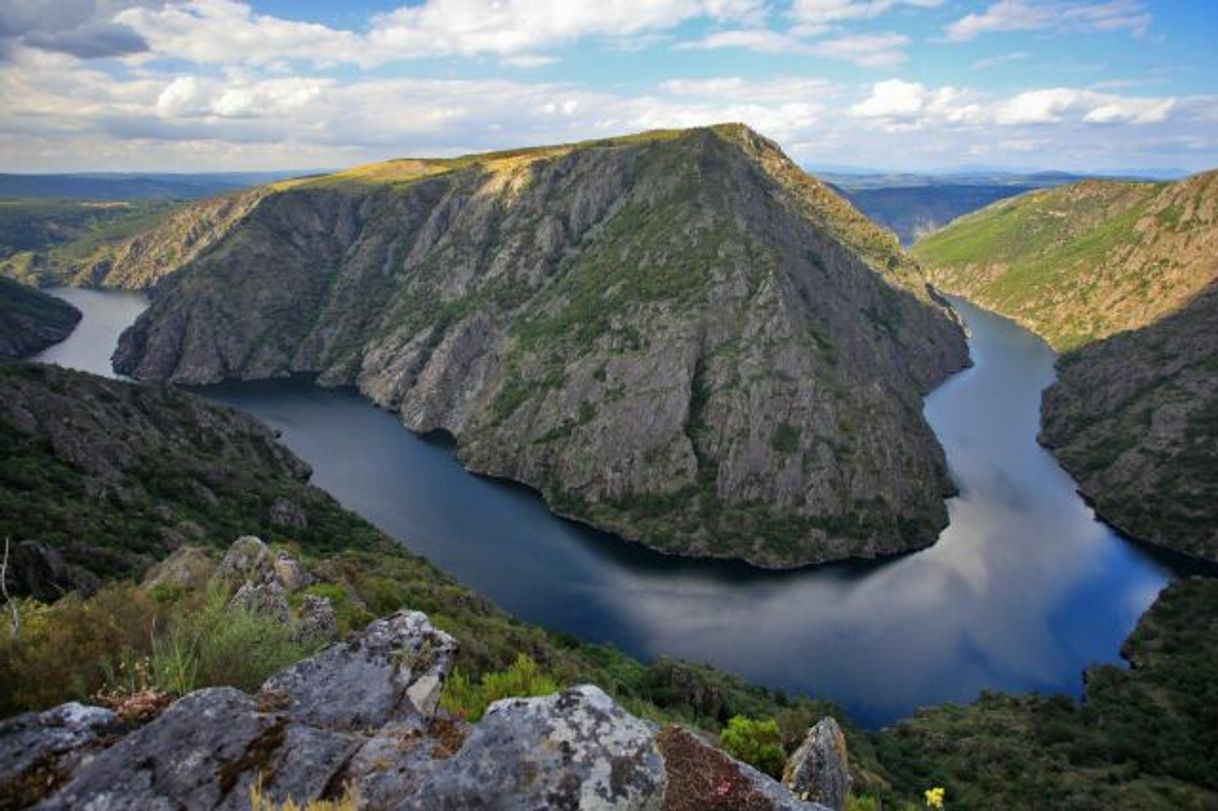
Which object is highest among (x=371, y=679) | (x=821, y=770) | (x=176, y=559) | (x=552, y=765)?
(x=552, y=765)

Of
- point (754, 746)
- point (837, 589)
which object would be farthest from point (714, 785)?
point (837, 589)

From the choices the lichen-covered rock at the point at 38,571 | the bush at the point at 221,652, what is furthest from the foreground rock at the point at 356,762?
the lichen-covered rock at the point at 38,571

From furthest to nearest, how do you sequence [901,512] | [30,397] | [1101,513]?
[1101,513], [901,512], [30,397]

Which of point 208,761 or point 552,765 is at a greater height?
point 552,765

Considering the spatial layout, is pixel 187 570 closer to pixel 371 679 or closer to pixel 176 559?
pixel 176 559

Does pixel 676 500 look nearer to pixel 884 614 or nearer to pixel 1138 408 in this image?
pixel 884 614

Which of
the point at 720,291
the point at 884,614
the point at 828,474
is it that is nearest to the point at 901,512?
the point at 828,474

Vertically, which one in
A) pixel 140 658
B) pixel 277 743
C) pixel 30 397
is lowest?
pixel 30 397
